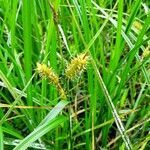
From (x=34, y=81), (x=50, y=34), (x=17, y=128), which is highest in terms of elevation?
(x=50, y=34)

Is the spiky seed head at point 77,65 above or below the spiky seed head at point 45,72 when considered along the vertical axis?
above

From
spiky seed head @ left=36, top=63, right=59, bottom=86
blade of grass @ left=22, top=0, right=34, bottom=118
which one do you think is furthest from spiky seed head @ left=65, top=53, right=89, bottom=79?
blade of grass @ left=22, top=0, right=34, bottom=118

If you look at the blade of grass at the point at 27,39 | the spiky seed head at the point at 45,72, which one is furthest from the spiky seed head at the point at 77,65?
the blade of grass at the point at 27,39

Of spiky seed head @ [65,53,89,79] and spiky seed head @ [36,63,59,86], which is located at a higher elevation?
spiky seed head @ [65,53,89,79]

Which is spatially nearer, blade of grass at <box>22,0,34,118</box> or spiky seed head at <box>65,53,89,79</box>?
spiky seed head at <box>65,53,89,79</box>

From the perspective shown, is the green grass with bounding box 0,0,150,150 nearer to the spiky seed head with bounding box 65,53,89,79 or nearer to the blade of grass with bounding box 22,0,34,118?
the blade of grass with bounding box 22,0,34,118

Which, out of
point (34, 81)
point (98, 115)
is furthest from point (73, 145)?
point (34, 81)

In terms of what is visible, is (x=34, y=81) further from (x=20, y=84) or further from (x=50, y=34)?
(x=50, y=34)

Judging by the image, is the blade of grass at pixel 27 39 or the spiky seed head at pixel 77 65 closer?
A: the spiky seed head at pixel 77 65

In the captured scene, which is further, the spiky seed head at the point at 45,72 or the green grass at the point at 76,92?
the green grass at the point at 76,92

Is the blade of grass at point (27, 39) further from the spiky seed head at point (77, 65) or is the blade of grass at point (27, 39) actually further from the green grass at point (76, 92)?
the spiky seed head at point (77, 65)

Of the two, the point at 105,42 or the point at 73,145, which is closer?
the point at 73,145
